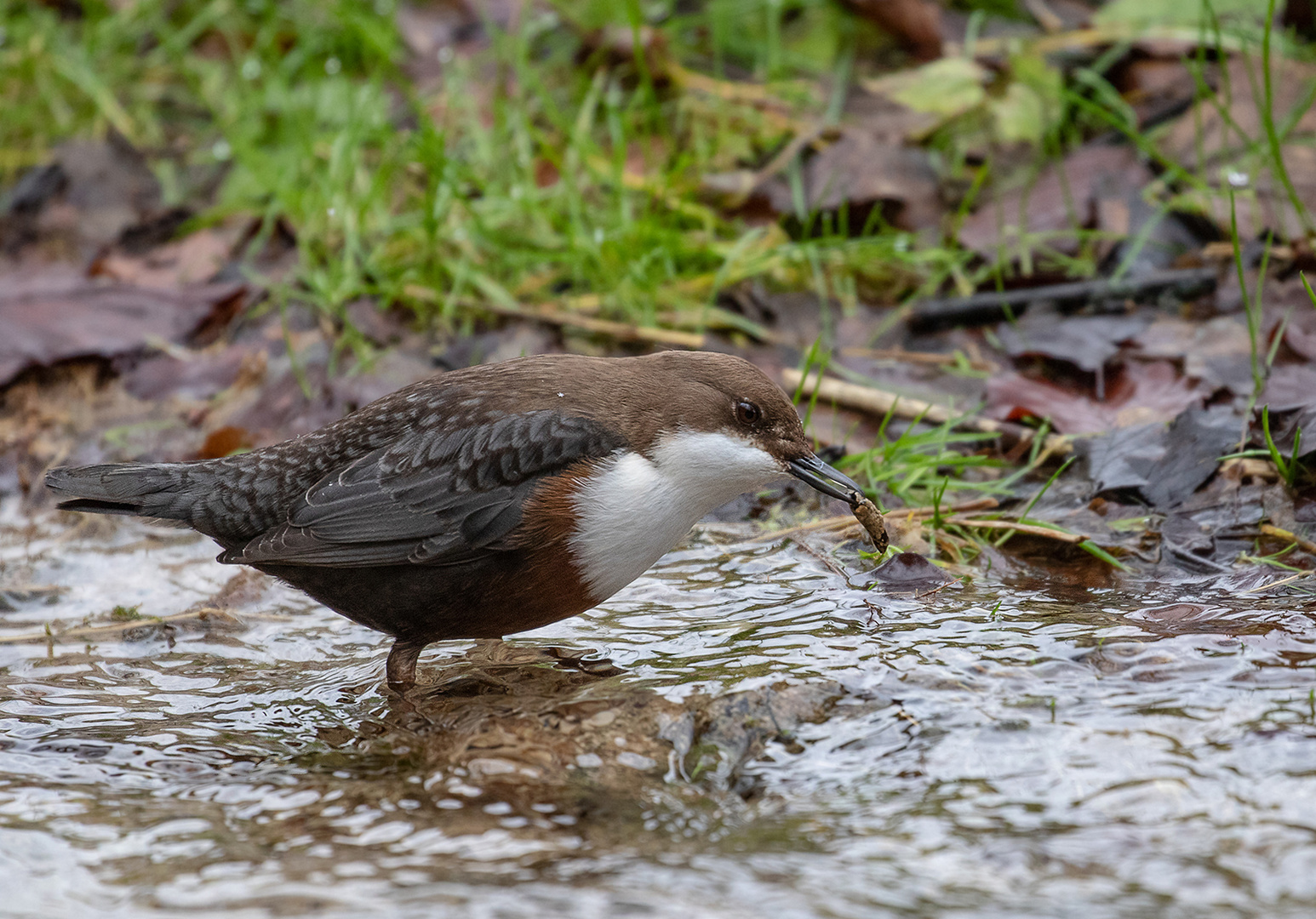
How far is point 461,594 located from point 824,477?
3.32ft

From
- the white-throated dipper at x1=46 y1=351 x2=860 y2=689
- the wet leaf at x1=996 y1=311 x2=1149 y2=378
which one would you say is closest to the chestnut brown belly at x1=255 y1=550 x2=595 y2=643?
the white-throated dipper at x1=46 y1=351 x2=860 y2=689

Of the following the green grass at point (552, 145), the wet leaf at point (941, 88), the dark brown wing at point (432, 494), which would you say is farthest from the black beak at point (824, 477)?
the wet leaf at point (941, 88)

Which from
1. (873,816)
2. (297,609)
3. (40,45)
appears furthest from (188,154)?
(873,816)

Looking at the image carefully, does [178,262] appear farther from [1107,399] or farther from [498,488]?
[1107,399]

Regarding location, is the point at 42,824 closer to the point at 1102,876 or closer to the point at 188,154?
the point at 1102,876

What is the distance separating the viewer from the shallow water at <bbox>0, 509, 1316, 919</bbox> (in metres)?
2.32

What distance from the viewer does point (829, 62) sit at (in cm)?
689

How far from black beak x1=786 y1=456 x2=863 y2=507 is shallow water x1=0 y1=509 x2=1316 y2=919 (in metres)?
0.30

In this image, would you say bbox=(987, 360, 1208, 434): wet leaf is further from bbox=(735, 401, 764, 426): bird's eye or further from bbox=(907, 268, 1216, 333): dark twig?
bbox=(735, 401, 764, 426): bird's eye

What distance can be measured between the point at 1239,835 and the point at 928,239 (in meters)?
3.83

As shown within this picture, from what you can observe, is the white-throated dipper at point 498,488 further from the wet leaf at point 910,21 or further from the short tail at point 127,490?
the wet leaf at point 910,21

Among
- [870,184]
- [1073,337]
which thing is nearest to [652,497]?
[1073,337]

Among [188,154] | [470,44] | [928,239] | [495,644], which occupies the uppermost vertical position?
[470,44]

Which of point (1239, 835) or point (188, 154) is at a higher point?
point (188, 154)
